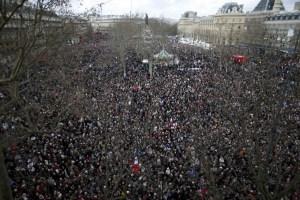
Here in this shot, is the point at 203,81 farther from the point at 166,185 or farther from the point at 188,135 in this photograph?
the point at 166,185

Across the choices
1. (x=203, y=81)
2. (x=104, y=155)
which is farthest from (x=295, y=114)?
(x=104, y=155)

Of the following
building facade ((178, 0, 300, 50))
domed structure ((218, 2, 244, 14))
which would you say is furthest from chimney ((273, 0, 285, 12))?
domed structure ((218, 2, 244, 14))

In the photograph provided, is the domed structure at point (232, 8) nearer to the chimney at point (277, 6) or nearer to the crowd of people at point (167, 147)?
the chimney at point (277, 6)

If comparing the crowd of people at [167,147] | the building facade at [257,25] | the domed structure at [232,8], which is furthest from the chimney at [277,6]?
the crowd of people at [167,147]

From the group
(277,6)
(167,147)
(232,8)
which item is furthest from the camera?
(232,8)

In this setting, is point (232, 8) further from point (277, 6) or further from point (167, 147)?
point (167, 147)

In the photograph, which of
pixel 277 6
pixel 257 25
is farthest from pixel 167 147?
pixel 277 6
